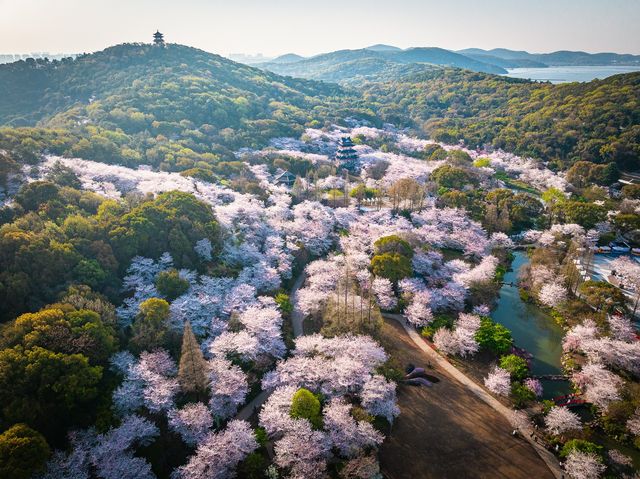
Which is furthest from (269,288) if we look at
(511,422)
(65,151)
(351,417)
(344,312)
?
(65,151)

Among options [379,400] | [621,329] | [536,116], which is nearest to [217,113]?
[379,400]

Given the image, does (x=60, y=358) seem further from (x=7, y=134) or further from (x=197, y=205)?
(x=7, y=134)

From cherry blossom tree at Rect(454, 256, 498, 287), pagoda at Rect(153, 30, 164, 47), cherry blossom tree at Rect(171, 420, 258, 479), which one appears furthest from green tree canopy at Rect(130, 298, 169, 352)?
pagoda at Rect(153, 30, 164, 47)

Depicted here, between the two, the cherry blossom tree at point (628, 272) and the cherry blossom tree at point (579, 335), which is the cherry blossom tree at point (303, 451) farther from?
the cherry blossom tree at point (628, 272)

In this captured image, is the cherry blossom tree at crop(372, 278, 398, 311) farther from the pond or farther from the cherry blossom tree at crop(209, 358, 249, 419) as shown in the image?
the cherry blossom tree at crop(209, 358, 249, 419)

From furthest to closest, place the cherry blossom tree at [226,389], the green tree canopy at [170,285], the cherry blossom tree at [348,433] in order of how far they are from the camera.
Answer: the green tree canopy at [170,285] → the cherry blossom tree at [226,389] → the cherry blossom tree at [348,433]

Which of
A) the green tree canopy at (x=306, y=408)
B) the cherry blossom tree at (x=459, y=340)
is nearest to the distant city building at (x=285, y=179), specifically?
the cherry blossom tree at (x=459, y=340)

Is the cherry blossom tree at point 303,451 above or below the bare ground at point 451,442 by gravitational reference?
above
